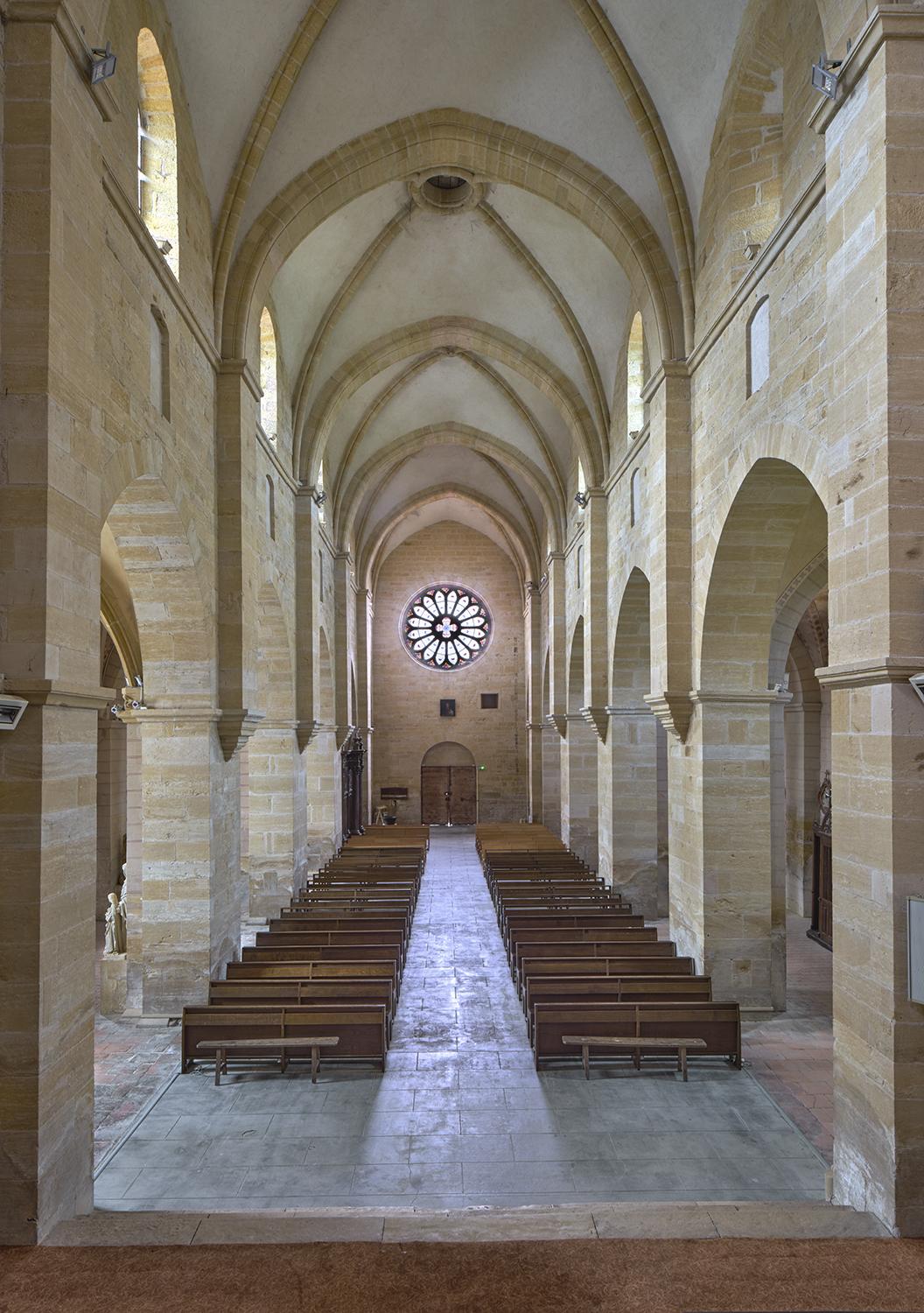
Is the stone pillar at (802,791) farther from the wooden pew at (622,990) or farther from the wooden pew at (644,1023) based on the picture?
the wooden pew at (644,1023)

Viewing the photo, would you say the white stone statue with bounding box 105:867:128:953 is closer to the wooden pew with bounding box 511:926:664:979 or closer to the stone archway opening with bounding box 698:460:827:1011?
the wooden pew with bounding box 511:926:664:979

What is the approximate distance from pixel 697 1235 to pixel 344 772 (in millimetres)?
19544

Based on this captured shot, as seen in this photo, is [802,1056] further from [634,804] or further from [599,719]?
[599,719]

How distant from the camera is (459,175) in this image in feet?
44.0

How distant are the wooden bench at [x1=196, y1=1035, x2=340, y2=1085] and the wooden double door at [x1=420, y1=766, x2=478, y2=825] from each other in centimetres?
2265

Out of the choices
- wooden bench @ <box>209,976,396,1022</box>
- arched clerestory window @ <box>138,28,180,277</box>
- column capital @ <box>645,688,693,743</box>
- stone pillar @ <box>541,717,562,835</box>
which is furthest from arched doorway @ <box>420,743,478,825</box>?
arched clerestory window @ <box>138,28,180,277</box>

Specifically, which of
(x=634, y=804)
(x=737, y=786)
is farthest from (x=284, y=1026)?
(x=634, y=804)

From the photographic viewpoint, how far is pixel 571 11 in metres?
10.4

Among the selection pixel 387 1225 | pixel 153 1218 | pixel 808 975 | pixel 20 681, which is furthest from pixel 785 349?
pixel 808 975

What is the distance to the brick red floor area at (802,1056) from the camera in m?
8.14

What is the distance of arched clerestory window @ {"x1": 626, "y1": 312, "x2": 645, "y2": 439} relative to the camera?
1451 centimetres

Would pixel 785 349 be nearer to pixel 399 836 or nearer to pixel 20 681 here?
pixel 20 681

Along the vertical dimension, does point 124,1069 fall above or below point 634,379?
below

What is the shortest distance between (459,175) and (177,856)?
33.4 feet
